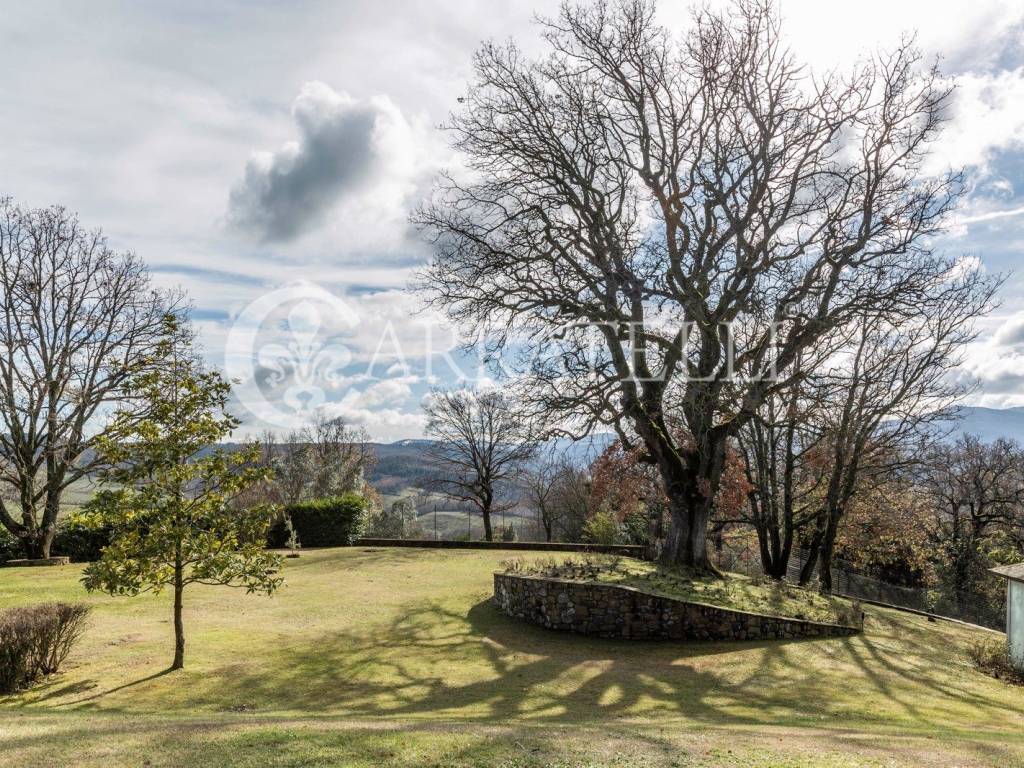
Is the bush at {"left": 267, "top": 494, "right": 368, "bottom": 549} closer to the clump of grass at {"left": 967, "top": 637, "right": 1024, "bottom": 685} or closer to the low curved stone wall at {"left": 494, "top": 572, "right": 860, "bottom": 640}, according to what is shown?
the low curved stone wall at {"left": 494, "top": 572, "right": 860, "bottom": 640}

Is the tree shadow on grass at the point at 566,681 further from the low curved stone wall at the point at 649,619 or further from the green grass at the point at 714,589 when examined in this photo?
the green grass at the point at 714,589

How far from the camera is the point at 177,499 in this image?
10.1 meters

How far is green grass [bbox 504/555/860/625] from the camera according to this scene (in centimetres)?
1423

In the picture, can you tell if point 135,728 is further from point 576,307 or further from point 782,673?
point 576,307

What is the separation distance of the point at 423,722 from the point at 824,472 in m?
18.5

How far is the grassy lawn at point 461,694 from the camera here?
586 centimetres

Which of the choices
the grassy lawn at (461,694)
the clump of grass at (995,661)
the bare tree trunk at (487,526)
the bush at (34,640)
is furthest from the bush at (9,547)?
the clump of grass at (995,661)

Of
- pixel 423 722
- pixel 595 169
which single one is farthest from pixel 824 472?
pixel 423 722

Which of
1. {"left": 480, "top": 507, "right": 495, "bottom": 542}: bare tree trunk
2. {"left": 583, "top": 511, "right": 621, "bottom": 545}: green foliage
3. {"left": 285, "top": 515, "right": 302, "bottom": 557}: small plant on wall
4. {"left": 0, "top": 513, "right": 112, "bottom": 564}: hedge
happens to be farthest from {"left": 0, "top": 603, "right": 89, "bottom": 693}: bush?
{"left": 480, "top": 507, "right": 495, "bottom": 542}: bare tree trunk

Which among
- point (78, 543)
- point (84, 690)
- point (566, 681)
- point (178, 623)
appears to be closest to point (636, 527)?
point (566, 681)

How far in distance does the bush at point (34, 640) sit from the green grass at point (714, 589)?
932cm

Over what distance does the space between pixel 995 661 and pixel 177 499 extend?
1506 cm

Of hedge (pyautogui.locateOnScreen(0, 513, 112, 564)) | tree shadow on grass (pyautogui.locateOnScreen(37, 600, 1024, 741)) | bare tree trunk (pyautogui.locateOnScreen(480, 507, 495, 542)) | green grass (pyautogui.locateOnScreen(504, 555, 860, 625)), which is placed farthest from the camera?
bare tree trunk (pyautogui.locateOnScreen(480, 507, 495, 542))

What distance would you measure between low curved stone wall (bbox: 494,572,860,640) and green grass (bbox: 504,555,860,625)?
0.26 metres
